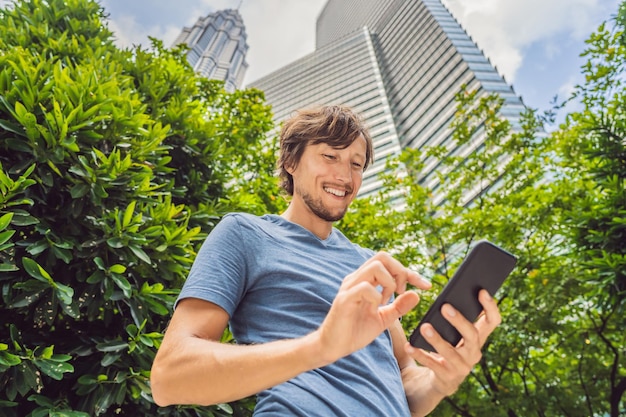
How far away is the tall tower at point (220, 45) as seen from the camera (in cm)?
13412

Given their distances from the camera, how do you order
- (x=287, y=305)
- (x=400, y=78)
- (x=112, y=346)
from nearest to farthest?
1. (x=287, y=305)
2. (x=112, y=346)
3. (x=400, y=78)

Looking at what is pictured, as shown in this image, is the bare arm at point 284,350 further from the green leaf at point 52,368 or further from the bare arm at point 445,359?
the green leaf at point 52,368

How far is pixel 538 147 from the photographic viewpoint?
30.0 feet

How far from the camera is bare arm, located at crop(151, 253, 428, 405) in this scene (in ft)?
2.83

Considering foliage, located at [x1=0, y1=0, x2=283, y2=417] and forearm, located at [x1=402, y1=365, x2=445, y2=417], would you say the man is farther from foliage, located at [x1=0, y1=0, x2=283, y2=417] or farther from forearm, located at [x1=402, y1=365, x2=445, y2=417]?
foliage, located at [x1=0, y1=0, x2=283, y2=417]

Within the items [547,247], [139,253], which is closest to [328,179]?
[139,253]

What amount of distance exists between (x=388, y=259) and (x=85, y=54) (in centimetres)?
461

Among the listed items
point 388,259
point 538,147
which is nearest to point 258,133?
point 538,147

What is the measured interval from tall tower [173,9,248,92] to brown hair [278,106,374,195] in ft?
439

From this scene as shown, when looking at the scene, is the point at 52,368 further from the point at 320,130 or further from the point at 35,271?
the point at 320,130

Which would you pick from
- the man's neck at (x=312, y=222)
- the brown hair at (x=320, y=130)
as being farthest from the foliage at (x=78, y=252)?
the man's neck at (x=312, y=222)

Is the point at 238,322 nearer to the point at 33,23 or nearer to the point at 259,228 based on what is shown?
the point at 259,228

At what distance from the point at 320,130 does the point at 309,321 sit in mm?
975

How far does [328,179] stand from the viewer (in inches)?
70.8
